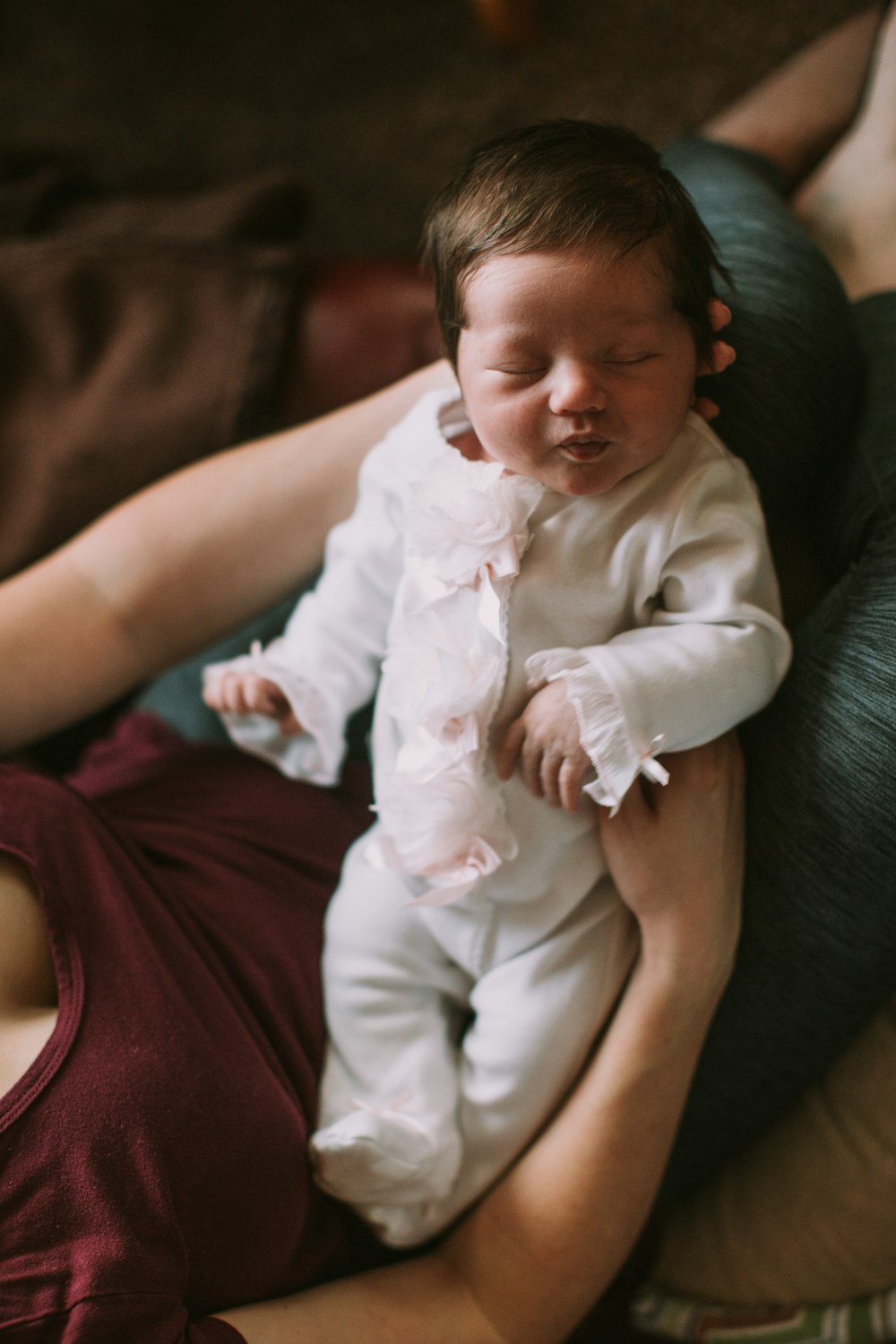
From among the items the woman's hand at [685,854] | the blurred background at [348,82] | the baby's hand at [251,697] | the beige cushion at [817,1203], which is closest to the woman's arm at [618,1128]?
the woman's hand at [685,854]

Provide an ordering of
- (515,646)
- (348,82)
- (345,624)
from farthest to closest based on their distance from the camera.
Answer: (348,82), (345,624), (515,646)

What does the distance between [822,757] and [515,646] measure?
9.7 inches

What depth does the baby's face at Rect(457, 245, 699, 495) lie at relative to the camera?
68cm

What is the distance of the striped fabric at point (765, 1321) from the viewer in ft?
3.20

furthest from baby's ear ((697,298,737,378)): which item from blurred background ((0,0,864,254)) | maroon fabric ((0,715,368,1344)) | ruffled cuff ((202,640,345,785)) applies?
blurred background ((0,0,864,254))

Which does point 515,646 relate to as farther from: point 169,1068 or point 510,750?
point 169,1068

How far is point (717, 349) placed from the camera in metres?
0.74

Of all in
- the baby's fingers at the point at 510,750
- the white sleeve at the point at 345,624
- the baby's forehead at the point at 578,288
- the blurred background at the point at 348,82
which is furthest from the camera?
the blurred background at the point at 348,82

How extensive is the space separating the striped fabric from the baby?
353 millimetres

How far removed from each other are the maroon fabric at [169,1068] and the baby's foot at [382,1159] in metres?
0.03

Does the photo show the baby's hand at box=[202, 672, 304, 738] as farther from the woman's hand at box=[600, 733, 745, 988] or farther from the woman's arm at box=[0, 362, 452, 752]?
the woman's hand at box=[600, 733, 745, 988]

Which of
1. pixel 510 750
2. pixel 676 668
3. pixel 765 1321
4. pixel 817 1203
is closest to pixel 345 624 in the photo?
pixel 510 750

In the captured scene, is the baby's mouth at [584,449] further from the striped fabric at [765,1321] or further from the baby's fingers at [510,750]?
the striped fabric at [765,1321]

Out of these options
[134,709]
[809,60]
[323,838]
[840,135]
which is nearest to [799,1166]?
[323,838]
